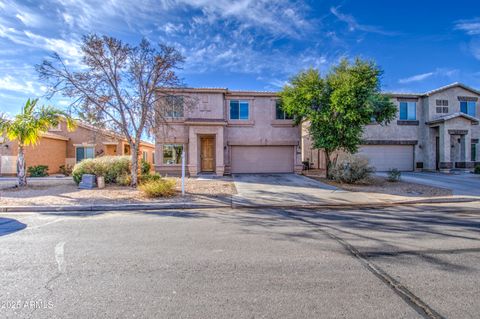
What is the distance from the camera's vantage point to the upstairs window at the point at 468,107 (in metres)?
21.2

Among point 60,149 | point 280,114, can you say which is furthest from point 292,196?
point 60,149

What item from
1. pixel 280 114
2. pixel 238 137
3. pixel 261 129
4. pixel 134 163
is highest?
pixel 280 114

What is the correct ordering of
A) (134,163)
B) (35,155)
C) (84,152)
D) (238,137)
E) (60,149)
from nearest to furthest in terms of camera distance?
(134,163) → (238,137) → (35,155) → (60,149) → (84,152)

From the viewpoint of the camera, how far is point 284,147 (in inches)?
745

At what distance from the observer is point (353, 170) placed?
1361 cm

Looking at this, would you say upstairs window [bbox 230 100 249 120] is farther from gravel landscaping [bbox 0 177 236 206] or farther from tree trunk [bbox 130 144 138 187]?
tree trunk [bbox 130 144 138 187]

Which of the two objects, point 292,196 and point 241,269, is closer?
point 241,269

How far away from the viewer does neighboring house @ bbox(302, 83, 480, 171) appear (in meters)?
20.4

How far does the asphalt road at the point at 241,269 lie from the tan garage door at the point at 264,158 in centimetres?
1228

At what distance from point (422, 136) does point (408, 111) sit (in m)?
2.52

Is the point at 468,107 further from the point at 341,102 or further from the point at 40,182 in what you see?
the point at 40,182

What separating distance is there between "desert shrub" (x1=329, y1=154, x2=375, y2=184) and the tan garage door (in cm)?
523

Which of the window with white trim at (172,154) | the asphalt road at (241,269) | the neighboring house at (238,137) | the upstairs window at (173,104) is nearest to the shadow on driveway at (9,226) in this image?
the asphalt road at (241,269)

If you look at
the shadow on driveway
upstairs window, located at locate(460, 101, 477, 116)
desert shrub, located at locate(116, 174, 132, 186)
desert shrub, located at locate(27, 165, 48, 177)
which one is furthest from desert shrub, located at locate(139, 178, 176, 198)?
upstairs window, located at locate(460, 101, 477, 116)
